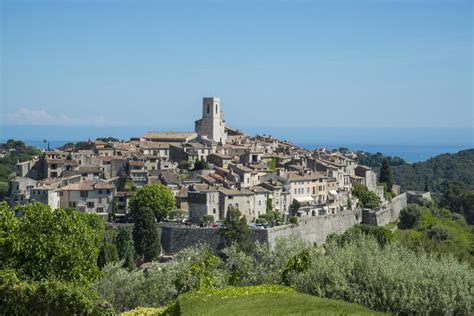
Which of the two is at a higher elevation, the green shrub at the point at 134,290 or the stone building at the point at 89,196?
the stone building at the point at 89,196

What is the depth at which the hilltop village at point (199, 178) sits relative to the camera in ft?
161

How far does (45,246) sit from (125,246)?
22705 mm

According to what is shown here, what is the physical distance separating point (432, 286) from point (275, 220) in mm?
31975

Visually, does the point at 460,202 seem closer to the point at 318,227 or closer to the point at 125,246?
the point at 318,227

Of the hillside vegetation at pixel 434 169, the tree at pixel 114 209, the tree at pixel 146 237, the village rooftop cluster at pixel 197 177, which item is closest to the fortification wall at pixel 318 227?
the village rooftop cluster at pixel 197 177

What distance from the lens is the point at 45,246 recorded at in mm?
20703

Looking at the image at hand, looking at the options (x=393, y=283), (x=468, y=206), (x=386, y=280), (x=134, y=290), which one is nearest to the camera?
(x=393, y=283)

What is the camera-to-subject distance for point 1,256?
20.6 m

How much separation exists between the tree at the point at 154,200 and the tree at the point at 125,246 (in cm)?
309

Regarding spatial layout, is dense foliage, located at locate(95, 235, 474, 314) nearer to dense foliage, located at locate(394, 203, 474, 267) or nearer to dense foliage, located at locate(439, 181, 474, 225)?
dense foliage, located at locate(394, 203, 474, 267)

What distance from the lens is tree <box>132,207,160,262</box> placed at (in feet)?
147

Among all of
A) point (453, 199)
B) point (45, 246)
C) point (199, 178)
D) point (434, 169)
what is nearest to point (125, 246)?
point (199, 178)

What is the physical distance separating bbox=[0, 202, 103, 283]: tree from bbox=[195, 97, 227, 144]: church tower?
52875mm

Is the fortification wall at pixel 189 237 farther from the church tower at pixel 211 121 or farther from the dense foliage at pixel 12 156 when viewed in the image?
the church tower at pixel 211 121
